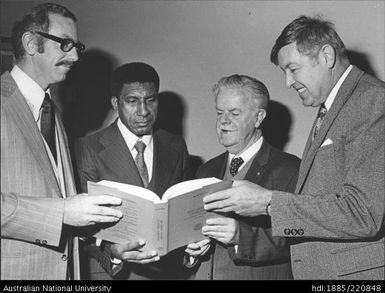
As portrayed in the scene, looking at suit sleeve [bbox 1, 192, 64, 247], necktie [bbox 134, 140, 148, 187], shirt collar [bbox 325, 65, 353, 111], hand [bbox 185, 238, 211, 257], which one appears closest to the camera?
suit sleeve [bbox 1, 192, 64, 247]

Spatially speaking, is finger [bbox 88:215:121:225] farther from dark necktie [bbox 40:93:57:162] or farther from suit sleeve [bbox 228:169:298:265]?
suit sleeve [bbox 228:169:298:265]

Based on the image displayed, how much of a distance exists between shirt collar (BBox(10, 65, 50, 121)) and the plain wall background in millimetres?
1135

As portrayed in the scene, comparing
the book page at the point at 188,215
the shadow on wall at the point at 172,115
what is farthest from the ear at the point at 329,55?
the shadow on wall at the point at 172,115

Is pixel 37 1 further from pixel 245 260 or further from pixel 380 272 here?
pixel 380 272

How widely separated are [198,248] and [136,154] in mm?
755

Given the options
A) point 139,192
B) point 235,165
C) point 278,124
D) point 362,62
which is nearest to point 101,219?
point 139,192

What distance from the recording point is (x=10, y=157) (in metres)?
1.86

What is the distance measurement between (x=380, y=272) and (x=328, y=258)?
0.20 m

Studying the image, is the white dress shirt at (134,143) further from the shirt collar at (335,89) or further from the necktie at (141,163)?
the shirt collar at (335,89)

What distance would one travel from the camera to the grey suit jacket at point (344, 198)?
180 centimetres

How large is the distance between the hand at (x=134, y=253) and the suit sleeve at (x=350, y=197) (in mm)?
537

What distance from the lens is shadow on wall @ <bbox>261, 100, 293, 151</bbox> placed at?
3240mm

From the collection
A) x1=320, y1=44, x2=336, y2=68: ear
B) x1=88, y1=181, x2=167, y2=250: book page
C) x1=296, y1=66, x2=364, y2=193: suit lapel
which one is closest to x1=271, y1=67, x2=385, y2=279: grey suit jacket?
x1=296, y1=66, x2=364, y2=193: suit lapel

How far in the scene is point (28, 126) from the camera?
6.38 ft
